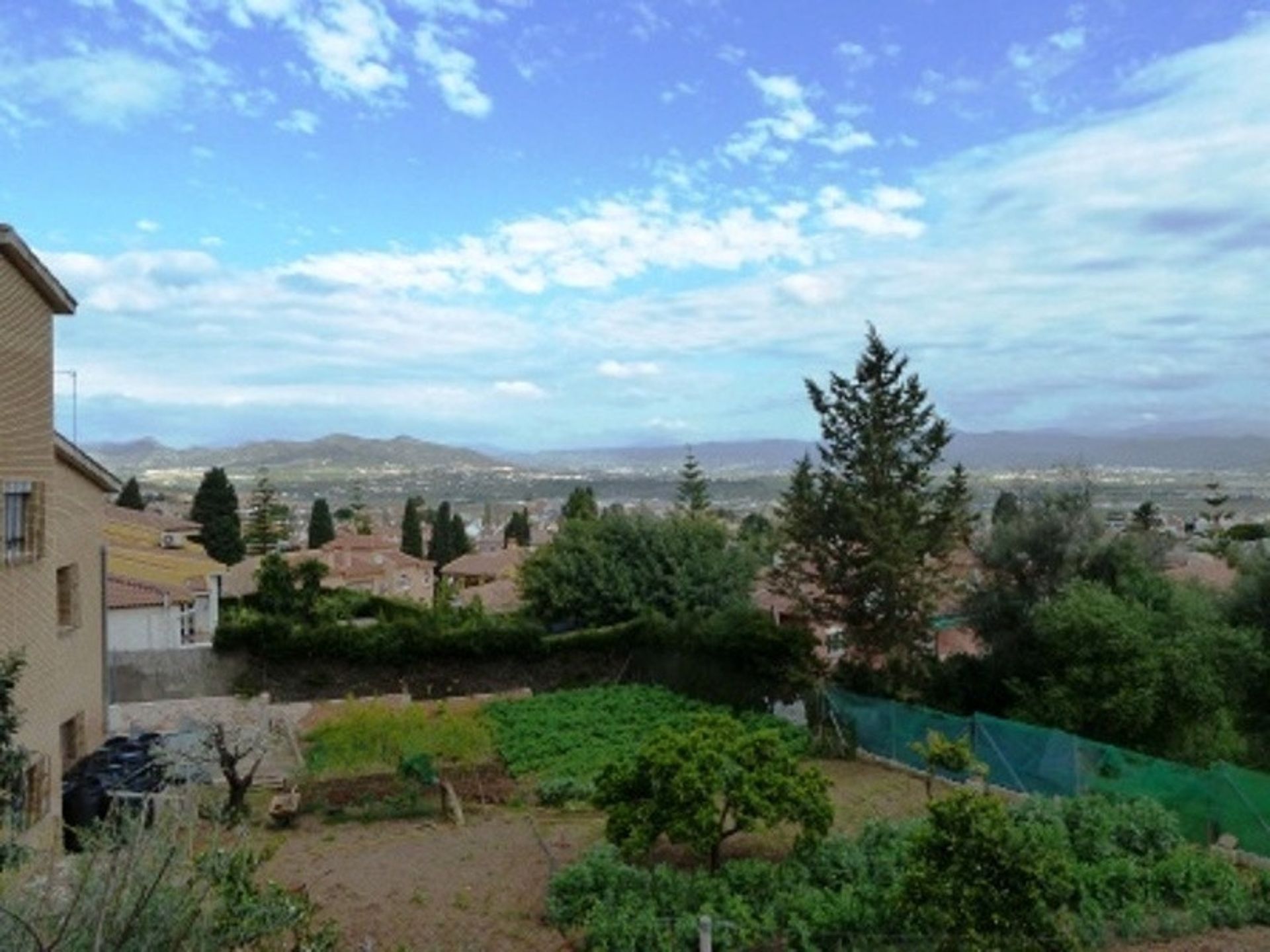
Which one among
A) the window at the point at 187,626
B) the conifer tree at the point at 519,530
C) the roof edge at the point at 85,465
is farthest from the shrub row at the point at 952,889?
the conifer tree at the point at 519,530

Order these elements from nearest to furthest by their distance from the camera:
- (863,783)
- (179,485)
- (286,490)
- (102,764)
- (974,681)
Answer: (102,764) → (863,783) → (974,681) → (179,485) → (286,490)

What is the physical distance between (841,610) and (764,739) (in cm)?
911

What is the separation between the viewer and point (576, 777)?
16953 mm

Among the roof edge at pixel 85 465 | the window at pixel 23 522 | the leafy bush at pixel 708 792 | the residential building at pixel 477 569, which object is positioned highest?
the roof edge at pixel 85 465

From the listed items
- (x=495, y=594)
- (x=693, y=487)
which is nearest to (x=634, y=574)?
(x=495, y=594)

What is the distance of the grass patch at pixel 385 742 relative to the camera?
1714cm

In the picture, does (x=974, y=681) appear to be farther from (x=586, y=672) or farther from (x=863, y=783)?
(x=586, y=672)

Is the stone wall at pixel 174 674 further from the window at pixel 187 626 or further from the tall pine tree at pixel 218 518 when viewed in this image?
the tall pine tree at pixel 218 518

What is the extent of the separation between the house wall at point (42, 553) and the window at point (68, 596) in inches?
6.1

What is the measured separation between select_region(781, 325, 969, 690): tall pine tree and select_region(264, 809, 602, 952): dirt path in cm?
735

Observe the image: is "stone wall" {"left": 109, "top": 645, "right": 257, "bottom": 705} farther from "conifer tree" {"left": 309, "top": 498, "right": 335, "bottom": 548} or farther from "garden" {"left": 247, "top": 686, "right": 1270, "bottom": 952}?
"conifer tree" {"left": 309, "top": 498, "right": 335, "bottom": 548}

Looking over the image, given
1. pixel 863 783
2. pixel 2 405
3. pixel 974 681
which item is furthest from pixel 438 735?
pixel 974 681

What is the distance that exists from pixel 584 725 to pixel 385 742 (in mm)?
5116

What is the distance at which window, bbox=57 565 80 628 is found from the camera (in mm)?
15688
